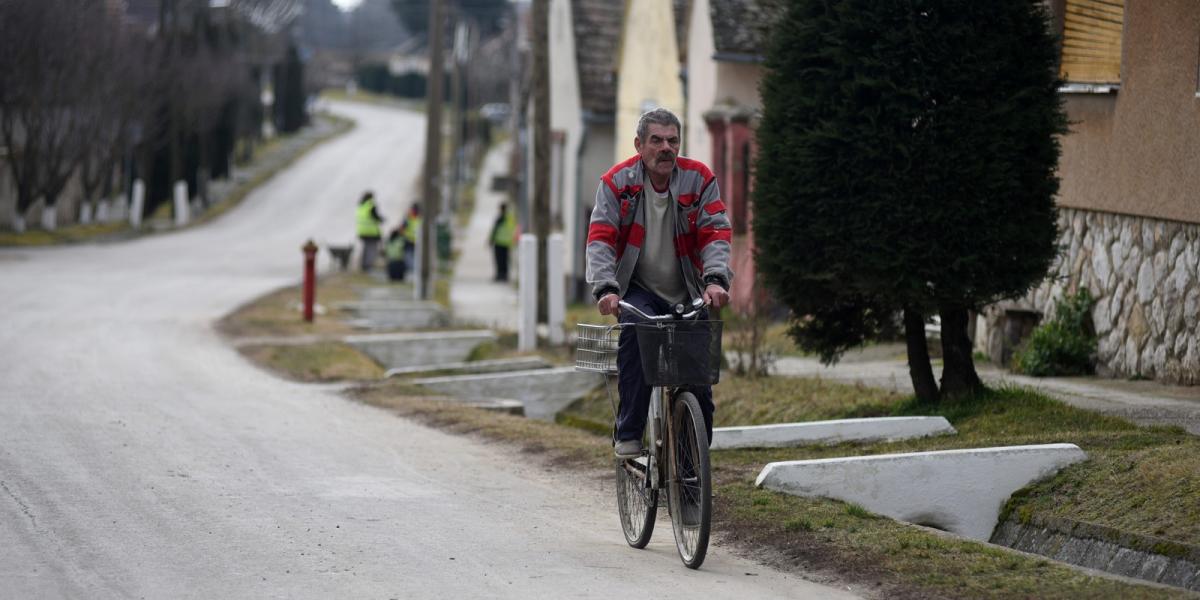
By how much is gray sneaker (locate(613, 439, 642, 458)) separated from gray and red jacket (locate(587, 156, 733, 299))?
2.50 feet

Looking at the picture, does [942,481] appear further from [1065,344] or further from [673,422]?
[1065,344]

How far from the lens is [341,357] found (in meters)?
18.6

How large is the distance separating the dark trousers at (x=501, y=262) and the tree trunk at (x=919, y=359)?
93.7 feet

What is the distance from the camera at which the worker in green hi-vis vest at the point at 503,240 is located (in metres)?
38.9

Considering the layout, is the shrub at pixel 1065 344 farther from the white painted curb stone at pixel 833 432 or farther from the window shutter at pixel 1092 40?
the white painted curb stone at pixel 833 432

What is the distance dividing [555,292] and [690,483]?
12830 mm

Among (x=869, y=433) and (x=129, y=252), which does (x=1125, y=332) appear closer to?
(x=869, y=433)

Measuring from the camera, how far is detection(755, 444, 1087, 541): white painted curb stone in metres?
8.52

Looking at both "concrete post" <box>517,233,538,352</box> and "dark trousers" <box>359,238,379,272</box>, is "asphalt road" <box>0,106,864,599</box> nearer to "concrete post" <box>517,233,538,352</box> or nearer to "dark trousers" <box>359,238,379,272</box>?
"concrete post" <box>517,233,538,352</box>

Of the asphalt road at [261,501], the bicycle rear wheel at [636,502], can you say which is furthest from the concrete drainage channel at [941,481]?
the bicycle rear wheel at [636,502]

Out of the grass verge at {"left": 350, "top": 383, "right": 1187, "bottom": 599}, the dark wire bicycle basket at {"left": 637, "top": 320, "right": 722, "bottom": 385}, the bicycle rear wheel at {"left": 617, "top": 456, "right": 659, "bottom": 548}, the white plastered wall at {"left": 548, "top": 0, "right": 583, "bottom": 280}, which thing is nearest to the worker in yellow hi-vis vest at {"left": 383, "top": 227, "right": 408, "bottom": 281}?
the white plastered wall at {"left": 548, "top": 0, "right": 583, "bottom": 280}

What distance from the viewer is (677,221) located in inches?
292

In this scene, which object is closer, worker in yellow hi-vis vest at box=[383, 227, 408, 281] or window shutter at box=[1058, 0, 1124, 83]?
window shutter at box=[1058, 0, 1124, 83]

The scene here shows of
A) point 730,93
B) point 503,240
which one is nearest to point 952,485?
point 730,93
